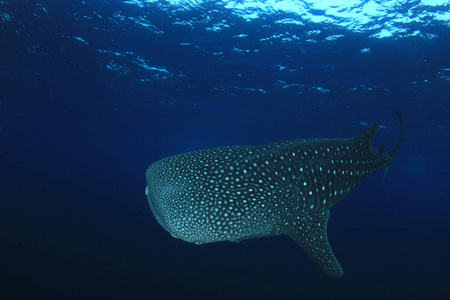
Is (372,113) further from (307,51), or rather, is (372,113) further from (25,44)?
(25,44)

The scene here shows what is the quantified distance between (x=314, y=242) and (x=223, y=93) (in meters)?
23.4

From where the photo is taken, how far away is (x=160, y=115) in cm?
3988

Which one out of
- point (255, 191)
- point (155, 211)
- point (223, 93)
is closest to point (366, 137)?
point (255, 191)

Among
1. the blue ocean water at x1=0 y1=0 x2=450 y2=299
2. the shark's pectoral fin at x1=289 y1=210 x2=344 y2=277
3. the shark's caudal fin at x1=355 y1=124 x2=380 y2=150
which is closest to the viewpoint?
the shark's pectoral fin at x1=289 y1=210 x2=344 y2=277

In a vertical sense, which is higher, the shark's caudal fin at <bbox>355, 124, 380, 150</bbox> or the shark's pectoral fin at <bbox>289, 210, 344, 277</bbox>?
the shark's caudal fin at <bbox>355, 124, 380, 150</bbox>

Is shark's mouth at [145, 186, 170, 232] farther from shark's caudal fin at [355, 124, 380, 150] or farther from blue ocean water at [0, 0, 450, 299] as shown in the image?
blue ocean water at [0, 0, 450, 299]

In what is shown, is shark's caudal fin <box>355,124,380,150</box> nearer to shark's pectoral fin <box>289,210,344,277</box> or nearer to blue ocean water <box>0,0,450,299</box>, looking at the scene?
shark's pectoral fin <box>289,210,344,277</box>

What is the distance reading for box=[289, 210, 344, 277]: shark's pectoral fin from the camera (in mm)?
3895

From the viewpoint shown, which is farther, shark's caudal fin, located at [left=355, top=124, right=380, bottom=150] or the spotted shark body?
shark's caudal fin, located at [left=355, top=124, right=380, bottom=150]

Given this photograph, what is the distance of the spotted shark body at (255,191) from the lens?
10.2 feet

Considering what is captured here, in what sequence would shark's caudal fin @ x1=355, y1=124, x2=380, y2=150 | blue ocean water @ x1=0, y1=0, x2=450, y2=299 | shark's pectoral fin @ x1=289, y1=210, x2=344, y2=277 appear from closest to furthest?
shark's pectoral fin @ x1=289, y1=210, x2=344, y2=277 → shark's caudal fin @ x1=355, y1=124, x2=380, y2=150 → blue ocean water @ x1=0, y1=0, x2=450, y2=299

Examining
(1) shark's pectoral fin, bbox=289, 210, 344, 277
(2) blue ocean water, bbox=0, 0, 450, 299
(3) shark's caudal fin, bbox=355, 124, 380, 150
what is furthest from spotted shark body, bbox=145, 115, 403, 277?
(2) blue ocean water, bbox=0, 0, 450, 299

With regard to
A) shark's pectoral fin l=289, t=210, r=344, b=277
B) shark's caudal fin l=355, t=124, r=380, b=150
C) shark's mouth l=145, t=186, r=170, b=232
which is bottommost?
shark's pectoral fin l=289, t=210, r=344, b=277

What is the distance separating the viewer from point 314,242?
4.03 metres
